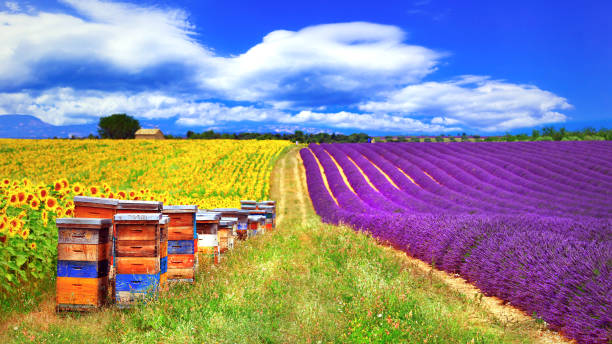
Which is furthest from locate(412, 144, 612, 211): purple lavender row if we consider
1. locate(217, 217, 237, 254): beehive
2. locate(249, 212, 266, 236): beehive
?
locate(217, 217, 237, 254): beehive

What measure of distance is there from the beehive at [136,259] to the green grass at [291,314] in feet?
0.89

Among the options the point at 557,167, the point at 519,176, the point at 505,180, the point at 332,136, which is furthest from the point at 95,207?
the point at 332,136

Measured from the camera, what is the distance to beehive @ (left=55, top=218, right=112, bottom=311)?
563 centimetres

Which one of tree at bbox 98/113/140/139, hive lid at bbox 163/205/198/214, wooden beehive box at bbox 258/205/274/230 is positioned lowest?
wooden beehive box at bbox 258/205/274/230

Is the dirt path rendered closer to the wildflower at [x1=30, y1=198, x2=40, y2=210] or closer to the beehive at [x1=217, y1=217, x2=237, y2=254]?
the beehive at [x1=217, y1=217, x2=237, y2=254]

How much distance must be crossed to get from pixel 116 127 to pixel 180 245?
90.9m

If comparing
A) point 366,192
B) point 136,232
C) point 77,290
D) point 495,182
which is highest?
point 136,232

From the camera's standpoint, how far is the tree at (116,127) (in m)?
86.9

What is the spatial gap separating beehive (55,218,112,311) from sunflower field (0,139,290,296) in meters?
0.97

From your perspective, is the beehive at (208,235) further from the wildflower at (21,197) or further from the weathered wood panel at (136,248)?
the wildflower at (21,197)

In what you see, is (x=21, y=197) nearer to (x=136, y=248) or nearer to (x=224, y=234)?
(x=136, y=248)

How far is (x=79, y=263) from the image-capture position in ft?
18.6

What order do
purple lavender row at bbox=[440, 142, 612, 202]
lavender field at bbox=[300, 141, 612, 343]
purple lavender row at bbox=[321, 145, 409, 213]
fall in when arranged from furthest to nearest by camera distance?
purple lavender row at bbox=[440, 142, 612, 202], purple lavender row at bbox=[321, 145, 409, 213], lavender field at bbox=[300, 141, 612, 343]

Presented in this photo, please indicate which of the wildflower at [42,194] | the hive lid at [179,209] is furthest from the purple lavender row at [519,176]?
the wildflower at [42,194]
